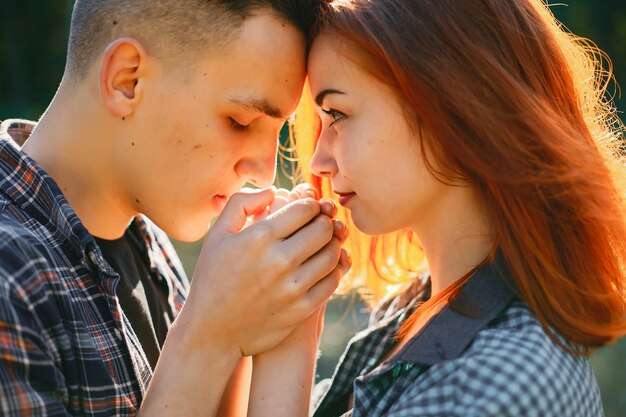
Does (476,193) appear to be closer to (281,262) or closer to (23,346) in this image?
(281,262)

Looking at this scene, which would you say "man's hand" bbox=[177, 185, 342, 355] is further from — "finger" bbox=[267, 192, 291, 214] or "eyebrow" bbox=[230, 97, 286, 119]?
"eyebrow" bbox=[230, 97, 286, 119]

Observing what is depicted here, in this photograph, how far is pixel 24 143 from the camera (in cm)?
259

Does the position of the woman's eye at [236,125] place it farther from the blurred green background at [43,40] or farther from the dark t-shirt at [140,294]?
the blurred green background at [43,40]

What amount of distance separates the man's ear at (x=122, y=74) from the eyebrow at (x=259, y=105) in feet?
1.02

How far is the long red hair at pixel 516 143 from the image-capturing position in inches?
82.7

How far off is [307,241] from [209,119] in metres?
0.49

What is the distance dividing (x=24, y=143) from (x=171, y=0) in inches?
26.6

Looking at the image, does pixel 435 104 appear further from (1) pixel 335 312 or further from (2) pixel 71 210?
(1) pixel 335 312

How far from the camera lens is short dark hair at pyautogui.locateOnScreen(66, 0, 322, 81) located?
8.05ft

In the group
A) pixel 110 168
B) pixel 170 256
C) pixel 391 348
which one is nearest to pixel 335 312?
pixel 170 256

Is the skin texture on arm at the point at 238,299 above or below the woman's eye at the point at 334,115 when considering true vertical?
below

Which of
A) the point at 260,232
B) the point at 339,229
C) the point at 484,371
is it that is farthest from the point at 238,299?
the point at 484,371

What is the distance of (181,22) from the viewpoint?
2471 millimetres

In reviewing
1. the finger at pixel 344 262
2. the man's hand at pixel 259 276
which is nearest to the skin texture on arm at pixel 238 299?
the man's hand at pixel 259 276
